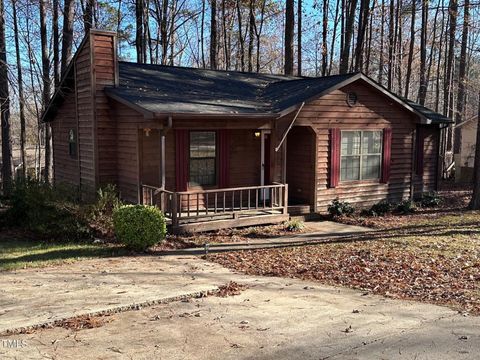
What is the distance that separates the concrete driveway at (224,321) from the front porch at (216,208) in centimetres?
332

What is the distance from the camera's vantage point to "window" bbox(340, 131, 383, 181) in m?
14.9

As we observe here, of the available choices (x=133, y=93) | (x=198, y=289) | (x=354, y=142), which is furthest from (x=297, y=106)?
(x=198, y=289)

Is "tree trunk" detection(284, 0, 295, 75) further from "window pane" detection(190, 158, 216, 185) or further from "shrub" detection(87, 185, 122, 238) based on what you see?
"shrub" detection(87, 185, 122, 238)

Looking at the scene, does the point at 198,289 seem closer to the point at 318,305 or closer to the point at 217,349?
the point at 318,305

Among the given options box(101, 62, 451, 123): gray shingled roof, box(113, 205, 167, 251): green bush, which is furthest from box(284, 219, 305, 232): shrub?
Result: box(113, 205, 167, 251): green bush

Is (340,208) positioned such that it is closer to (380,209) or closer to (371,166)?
(380,209)

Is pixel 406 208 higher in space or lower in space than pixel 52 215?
lower

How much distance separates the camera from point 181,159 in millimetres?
12680

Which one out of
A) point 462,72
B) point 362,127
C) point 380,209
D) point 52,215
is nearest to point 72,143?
point 52,215

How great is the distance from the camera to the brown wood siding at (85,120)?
13.2 meters

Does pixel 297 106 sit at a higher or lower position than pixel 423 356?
higher

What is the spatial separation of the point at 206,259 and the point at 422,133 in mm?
10910

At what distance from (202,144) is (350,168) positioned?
4865mm

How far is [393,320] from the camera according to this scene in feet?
19.2
